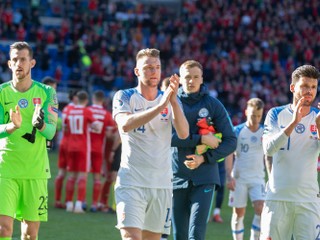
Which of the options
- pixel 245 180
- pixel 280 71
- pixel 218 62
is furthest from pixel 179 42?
pixel 245 180

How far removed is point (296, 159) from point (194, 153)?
1.39 meters

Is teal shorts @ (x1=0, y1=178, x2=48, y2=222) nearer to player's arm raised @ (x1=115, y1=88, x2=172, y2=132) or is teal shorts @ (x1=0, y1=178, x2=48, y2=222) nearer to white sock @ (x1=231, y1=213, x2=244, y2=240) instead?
player's arm raised @ (x1=115, y1=88, x2=172, y2=132)

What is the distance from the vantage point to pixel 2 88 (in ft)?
27.5

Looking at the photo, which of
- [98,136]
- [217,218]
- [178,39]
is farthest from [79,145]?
[178,39]

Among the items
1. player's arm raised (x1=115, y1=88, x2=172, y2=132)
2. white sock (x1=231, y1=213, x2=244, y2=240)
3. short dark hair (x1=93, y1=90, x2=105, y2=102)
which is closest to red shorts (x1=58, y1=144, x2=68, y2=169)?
short dark hair (x1=93, y1=90, x2=105, y2=102)

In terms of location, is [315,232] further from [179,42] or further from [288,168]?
[179,42]

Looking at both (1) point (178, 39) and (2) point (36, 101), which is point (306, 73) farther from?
(1) point (178, 39)

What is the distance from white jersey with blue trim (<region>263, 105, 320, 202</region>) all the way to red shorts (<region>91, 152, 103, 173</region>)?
8.19 metres

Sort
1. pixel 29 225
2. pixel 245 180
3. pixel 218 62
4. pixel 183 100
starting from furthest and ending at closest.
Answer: pixel 218 62 < pixel 245 180 < pixel 183 100 < pixel 29 225

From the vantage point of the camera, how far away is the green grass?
12414mm

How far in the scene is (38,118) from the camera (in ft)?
26.0

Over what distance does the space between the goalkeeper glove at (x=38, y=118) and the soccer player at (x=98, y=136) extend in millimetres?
7297

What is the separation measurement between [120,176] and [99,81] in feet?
77.2

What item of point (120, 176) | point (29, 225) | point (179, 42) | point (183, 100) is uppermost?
point (179, 42)
